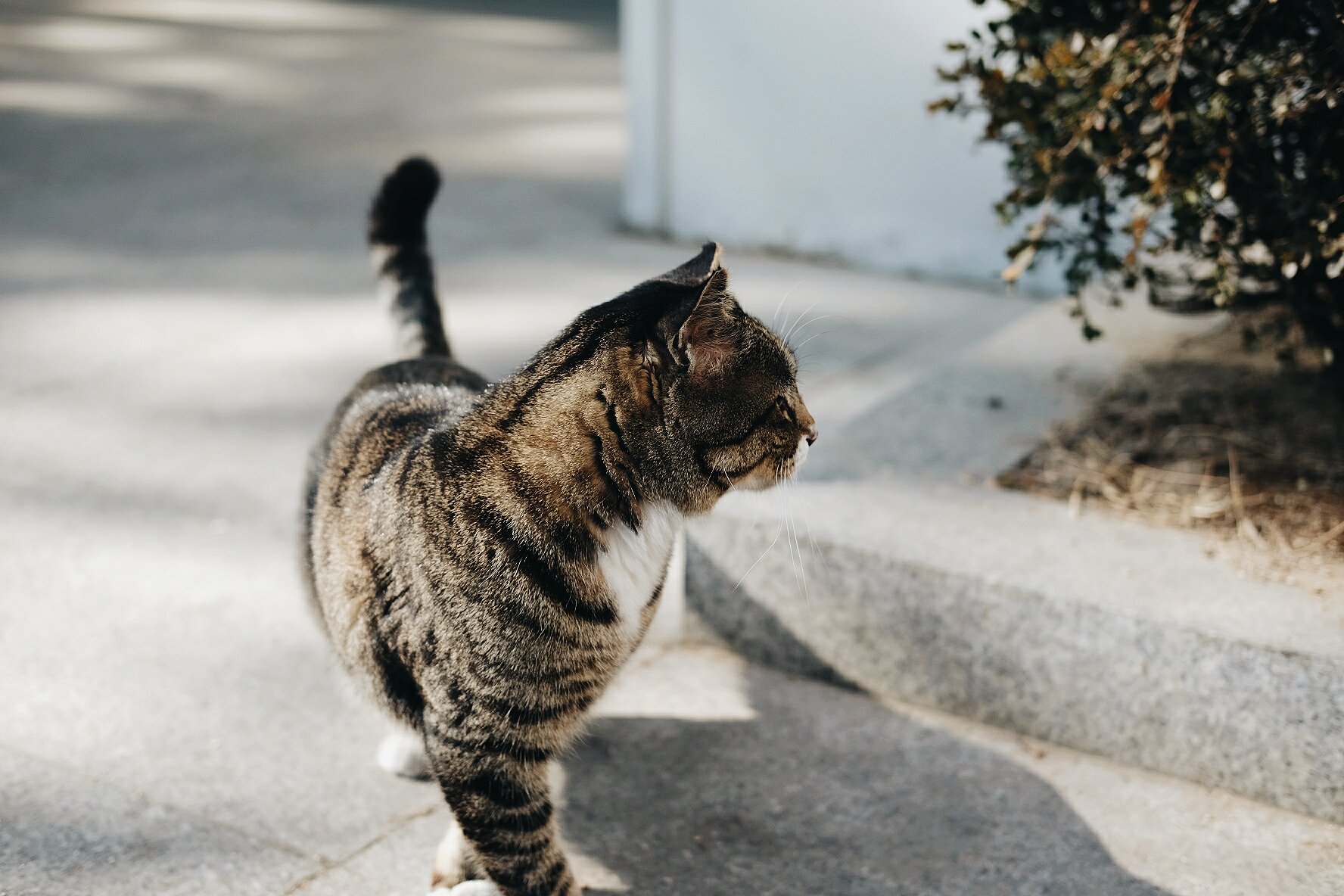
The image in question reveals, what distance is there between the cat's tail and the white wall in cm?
278

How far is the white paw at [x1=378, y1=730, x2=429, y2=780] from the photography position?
2.38 metres

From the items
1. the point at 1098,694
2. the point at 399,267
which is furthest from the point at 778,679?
the point at 399,267

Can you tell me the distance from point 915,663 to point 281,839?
128cm

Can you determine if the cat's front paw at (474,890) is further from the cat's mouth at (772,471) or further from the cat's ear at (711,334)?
the cat's ear at (711,334)

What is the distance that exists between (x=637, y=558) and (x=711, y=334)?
14.4 inches

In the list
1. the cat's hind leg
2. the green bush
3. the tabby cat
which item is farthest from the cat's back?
the green bush

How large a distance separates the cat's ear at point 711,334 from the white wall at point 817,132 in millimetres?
3278

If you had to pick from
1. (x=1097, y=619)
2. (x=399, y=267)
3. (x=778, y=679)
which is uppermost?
(x=399, y=267)

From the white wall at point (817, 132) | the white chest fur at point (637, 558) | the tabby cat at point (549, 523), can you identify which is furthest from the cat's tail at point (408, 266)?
the white wall at point (817, 132)

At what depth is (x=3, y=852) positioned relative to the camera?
2.11 meters

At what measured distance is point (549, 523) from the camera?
6.12 ft

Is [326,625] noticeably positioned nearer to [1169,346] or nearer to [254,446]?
[254,446]

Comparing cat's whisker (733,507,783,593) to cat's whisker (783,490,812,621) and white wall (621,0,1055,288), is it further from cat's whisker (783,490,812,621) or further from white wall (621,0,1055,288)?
white wall (621,0,1055,288)

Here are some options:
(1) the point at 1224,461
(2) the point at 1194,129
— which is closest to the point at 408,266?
(2) the point at 1194,129
